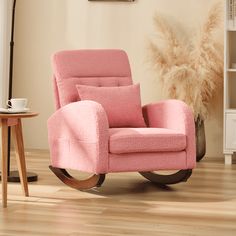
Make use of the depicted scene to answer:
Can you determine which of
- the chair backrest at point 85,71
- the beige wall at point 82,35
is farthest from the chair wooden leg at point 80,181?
the beige wall at point 82,35

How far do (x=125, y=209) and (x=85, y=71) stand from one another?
4.53ft

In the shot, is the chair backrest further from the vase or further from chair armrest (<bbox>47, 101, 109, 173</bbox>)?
the vase

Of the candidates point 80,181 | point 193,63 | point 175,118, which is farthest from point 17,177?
point 193,63

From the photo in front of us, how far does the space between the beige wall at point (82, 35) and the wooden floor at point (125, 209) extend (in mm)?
1640

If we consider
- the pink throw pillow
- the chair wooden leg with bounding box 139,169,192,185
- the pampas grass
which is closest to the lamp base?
the pink throw pillow

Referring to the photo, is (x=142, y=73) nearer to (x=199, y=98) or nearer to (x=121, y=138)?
(x=199, y=98)

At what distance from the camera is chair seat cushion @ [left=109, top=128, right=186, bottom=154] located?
13.2 ft

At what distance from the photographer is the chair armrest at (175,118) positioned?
423cm

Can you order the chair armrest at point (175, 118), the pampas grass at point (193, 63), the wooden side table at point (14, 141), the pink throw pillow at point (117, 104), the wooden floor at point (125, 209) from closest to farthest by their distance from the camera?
the wooden floor at point (125, 209), the wooden side table at point (14, 141), the chair armrest at point (175, 118), the pink throw pillow at point (117, 104), the pampas grass at point (193, 63)

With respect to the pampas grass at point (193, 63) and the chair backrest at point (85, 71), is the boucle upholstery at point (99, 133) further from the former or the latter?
the pampas grass at point (193, 63)

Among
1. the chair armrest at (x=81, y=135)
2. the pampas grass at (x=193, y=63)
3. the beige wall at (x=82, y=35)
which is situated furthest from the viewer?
the beige wall at (x=82, y=35)

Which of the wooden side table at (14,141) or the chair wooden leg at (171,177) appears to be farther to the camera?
the chair wooden leg at (171,177)

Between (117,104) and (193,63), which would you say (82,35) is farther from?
(117,104)

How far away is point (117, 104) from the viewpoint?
15.0 feet
